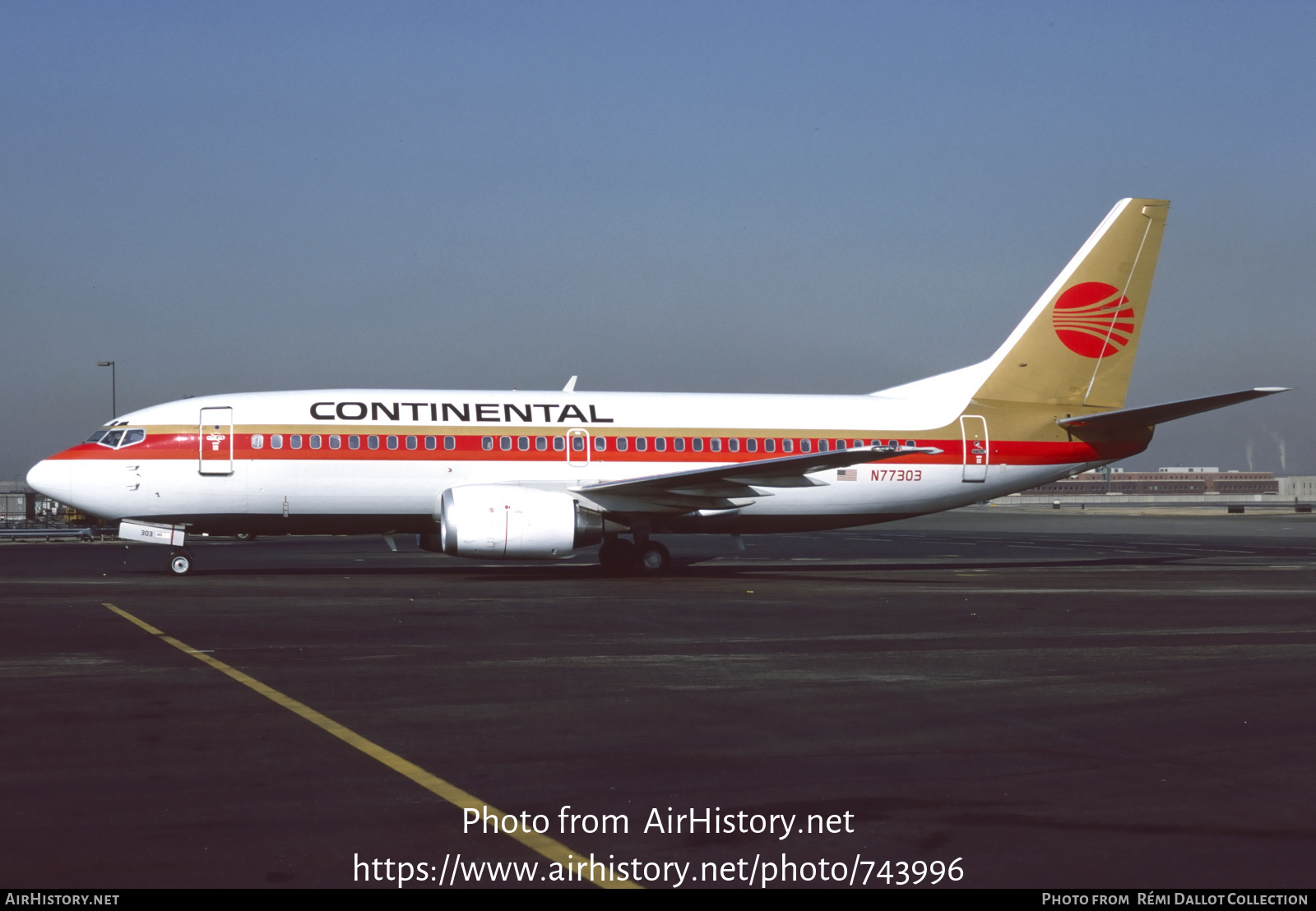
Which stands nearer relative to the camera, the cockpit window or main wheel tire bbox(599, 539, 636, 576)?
the cockpit window

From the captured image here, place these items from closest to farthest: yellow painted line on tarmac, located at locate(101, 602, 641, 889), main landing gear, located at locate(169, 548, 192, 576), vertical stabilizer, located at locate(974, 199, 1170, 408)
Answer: yellow painted line on tarmac, located at locate(101, 602, 641, 889)
main landing gear, located at locate(169, 548, 192, 576)
vertical stabilizer, located at locate(974, 199, 1170, 408)

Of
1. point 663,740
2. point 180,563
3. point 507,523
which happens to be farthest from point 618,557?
point 663,740

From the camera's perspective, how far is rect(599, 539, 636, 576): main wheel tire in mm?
26156

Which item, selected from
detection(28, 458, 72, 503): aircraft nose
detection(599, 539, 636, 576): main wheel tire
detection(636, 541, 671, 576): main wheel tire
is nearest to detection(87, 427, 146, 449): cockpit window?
detection(28, 458, 72, 503): aircraft nose

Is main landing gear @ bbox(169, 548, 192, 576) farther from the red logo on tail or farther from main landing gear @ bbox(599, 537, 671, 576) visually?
the red logo on tail

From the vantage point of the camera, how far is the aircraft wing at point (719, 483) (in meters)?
24.0

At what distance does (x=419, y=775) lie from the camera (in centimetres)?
708

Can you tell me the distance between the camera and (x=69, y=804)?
6.37m

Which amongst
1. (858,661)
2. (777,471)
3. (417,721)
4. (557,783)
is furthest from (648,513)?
(557,783)

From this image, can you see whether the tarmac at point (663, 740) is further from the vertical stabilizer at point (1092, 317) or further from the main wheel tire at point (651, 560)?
the vertical stabilizer at point (1092, 317)

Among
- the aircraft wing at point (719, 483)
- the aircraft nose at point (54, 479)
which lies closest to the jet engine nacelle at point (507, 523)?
the aircraft wing at point (719, 483)

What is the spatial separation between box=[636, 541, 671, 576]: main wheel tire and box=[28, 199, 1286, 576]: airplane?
0.03 m

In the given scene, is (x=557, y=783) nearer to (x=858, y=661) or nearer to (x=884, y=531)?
(x=858, y=661)

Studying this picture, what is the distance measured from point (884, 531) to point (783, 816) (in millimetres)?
53967
